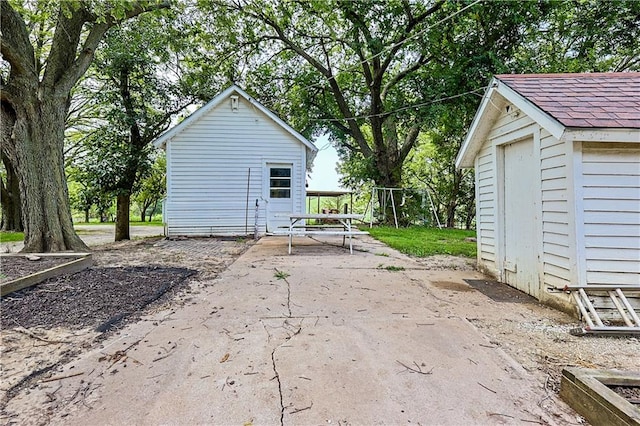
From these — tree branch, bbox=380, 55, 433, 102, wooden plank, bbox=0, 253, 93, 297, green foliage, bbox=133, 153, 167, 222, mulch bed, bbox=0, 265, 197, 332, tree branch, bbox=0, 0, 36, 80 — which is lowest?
mulch bed, bbox=0, 265, 197, 332

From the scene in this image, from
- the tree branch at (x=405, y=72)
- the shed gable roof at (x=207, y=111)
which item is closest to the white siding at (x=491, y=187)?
the shed gable roof at (x=207, y=111)

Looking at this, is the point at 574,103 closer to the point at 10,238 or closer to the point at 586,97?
the point at 586,97

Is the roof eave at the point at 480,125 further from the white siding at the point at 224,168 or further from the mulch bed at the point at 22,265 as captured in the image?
the mulch bed at the point at 22,265

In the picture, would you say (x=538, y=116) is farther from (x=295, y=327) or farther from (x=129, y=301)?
(x=129, y=301)

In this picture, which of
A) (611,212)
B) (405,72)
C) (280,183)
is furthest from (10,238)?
(405,72)

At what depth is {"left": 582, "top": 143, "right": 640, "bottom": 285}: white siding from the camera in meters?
3.33

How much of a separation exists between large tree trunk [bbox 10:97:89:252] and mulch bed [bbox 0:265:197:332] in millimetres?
2108

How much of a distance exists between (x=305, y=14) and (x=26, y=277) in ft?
46.2

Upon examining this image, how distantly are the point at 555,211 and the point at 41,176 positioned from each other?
27.9ft

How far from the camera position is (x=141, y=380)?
211cm

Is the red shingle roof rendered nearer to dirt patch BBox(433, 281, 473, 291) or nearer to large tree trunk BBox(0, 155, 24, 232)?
dirt patch BBox(433, 281, 473, 291)

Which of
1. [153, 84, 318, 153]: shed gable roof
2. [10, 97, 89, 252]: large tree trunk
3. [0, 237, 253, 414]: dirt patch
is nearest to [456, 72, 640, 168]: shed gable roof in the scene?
[0, 237, 253, 414]: dirt patch

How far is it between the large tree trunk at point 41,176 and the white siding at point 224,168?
3983 millimetres

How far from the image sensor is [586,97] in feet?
12.6
